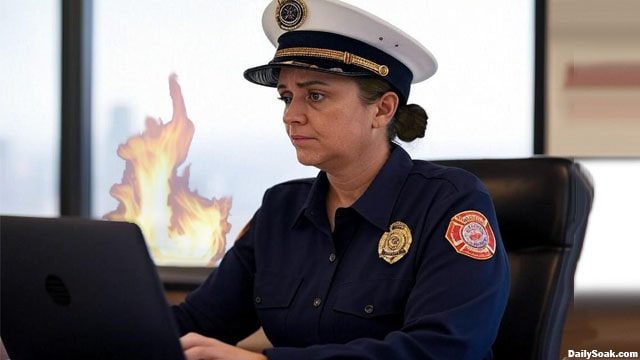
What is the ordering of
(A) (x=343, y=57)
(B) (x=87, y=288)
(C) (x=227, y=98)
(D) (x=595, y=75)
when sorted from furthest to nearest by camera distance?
1. (C) (x=227, y=98)
2. (D) (x=595, y=75)
3. (A) (x=343, y=57)
4. (B) (x=87, y=288)

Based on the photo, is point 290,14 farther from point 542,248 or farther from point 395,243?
point 542,248

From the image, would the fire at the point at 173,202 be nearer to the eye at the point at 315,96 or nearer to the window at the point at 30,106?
the window at the point at 30,106

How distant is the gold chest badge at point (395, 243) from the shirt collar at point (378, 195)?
0.02 metres

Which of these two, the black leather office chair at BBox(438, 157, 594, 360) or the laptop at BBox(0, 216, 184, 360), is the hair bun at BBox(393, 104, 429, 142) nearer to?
the black leather office chair at BBox(438, 157, 594, 360)

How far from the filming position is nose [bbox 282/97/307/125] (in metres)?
1.64

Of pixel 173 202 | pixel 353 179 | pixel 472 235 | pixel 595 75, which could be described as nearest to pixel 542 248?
pixel 472 235

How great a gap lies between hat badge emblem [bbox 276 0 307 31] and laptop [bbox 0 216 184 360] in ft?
2.39

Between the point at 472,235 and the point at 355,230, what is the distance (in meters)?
0.27

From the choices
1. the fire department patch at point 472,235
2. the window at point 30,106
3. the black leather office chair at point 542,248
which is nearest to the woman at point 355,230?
the fire department patch at point 472,235

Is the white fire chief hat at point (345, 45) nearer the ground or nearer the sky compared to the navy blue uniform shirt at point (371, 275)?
nearer the sky

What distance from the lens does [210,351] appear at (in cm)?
131

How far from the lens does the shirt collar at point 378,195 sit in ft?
5.31

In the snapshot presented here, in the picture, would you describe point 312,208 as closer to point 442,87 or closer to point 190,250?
point 442,87

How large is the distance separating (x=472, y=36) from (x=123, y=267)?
2224 mm
